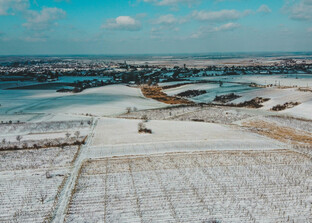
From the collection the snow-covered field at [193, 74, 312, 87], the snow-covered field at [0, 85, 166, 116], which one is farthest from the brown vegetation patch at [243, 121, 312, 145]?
the snow-covered field at [193, 74, 312, 87]

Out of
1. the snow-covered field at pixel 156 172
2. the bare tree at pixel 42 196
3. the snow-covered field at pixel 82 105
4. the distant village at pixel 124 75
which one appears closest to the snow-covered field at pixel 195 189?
the snow-covered field at pixel 156 172

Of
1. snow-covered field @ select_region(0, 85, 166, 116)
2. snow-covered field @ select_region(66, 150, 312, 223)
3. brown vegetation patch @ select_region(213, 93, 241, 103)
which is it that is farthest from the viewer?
brown vegetation patch @ select_region(213, 93, 241, 103)

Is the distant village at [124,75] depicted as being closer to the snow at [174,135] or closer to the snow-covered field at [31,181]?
the snow at [174,135]

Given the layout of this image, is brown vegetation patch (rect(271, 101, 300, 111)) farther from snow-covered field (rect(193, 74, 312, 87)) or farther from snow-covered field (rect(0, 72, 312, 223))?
snow-covered field (rect(193, 74, 312, 87))

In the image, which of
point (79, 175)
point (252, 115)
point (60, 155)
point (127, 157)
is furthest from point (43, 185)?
point (252, 115)

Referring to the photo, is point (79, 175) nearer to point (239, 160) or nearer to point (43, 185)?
point (43, 185)
